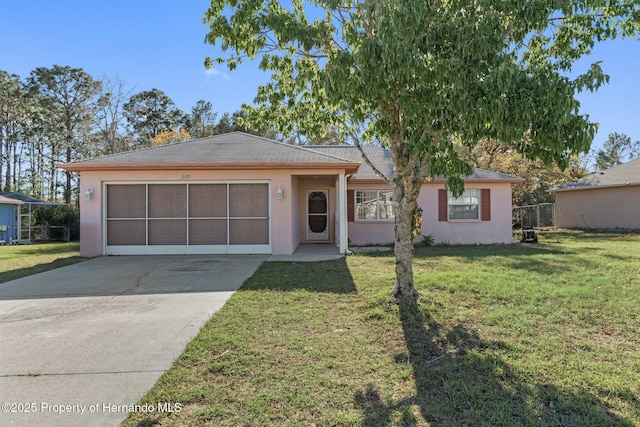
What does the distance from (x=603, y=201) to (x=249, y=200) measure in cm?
2089

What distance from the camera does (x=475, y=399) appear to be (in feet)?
9.45

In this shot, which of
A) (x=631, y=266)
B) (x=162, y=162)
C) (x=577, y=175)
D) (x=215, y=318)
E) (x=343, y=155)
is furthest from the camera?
(x=577, y=175)

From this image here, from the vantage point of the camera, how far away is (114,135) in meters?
30.2

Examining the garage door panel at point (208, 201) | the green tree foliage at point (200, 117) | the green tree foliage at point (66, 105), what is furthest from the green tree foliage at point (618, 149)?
the green tree foliage at point (66, 105)

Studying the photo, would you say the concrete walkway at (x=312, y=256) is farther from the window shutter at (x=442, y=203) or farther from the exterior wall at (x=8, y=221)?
the exterior wall at (x=8, y=221)

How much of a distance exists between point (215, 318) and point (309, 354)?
1.69 metres

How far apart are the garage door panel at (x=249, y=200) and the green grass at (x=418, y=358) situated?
470 cm

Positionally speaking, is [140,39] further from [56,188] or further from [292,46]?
[56,188]

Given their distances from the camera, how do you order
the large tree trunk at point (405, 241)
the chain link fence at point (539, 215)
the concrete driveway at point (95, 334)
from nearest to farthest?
the concrete driveway at point (95, 334) < the large tree trunk at point (405, 241) < the chain link fence at point (539, 215)

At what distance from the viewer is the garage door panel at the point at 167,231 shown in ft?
36.4

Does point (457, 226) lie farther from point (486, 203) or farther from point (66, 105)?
point (66, 105)

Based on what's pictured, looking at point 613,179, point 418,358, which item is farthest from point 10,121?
point 613,179

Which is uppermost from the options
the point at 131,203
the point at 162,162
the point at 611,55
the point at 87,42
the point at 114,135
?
the point at 87,42

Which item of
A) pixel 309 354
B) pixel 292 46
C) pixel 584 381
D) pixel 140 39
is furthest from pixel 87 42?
pixel 584 381
